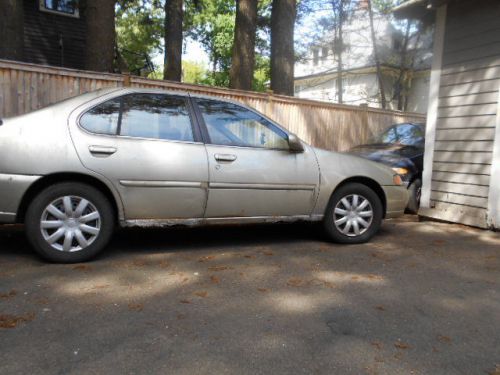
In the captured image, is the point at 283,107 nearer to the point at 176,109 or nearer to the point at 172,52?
the point at 176,109

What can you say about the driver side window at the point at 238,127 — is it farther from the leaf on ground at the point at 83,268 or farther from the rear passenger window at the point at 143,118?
the leaf on ground at the point at 83,268

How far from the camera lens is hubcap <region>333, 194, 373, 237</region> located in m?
5.14

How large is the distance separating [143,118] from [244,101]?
4931mm

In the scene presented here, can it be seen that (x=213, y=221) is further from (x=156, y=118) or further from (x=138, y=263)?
(x=156, y=118)

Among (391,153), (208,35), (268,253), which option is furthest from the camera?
(208,35)

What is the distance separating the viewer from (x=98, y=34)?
9047mm

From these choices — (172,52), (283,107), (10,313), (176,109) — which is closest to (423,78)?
(172,52)

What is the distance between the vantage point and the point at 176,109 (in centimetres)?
457

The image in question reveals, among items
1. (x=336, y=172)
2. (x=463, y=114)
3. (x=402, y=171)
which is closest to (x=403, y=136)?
(x=402, y=171)

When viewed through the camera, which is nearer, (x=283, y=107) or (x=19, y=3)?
(x=19, y=3)

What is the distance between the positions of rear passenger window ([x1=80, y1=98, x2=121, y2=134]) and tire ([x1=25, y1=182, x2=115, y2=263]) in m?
0.54

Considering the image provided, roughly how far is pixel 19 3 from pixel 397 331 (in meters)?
9.14

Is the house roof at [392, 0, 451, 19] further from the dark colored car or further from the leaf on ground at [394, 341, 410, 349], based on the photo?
the leaf on ground at [394, 341, 410, 349]

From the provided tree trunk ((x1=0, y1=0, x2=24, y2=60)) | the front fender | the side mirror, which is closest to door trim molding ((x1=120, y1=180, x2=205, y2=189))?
the side mirror
